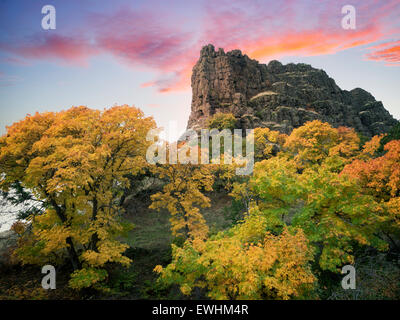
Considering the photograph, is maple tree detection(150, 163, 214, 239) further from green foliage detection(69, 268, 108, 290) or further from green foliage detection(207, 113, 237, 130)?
green foliage detection(207, 113, 237, 130)

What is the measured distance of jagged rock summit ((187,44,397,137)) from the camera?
219 feet

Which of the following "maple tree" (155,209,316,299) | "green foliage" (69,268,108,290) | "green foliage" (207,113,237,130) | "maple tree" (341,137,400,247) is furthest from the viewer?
"green foliage" (207,113,237,130)

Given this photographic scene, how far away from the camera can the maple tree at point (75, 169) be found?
929cm

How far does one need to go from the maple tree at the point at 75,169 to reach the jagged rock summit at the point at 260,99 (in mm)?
47722

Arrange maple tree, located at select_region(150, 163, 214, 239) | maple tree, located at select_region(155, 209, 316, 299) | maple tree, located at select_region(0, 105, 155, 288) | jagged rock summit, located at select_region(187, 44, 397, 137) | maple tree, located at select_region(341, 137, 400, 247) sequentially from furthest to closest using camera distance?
jagged rock summit, located at select_region(187, 44, 397, 137) → maple tree, located at select_region(150, 163, 214, 239) → maple tree, located at select_region(341, 137, 400, 247) → maple tree, located at select_region(0, 105, 155, 288) → maple tree, located at select_region(155, 209, 316, 299)

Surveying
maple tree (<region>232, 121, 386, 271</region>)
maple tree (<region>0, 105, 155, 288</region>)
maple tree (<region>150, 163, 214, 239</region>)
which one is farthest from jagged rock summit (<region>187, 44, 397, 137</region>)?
maple tree (<region>0, 105, 155, 288</region>)

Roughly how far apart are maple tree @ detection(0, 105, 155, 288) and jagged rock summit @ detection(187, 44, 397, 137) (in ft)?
157

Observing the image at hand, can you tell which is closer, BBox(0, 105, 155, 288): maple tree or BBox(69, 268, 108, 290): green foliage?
BBox(0, 105, 155, 288): maple tree

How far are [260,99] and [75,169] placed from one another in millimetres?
73115

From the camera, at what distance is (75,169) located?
8.85 meters

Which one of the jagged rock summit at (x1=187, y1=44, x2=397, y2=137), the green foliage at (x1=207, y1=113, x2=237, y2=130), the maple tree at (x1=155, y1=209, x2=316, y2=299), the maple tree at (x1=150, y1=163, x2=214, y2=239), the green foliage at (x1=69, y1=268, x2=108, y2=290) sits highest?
the jagged rock summit at (x1=187, y1=44, x2=397, y2=137)

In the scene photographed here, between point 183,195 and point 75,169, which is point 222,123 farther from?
point 75,169
